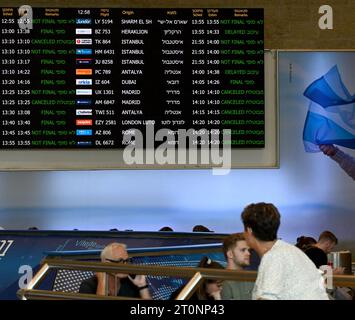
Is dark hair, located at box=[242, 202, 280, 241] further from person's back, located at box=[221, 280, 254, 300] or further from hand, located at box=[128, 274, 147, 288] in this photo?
hand, located at box=[128, 274, 147, 288]

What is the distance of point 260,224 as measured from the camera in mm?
3158

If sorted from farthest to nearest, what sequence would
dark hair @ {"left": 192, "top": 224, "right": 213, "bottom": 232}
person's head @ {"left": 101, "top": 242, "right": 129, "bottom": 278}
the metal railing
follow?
dark hair @ {"left": 192, "top": 224, "right": 213, "bottom": 232}
person's head @ {"left": 101, "top": 242, "right": 129, "bottom": 278}
the metal railing

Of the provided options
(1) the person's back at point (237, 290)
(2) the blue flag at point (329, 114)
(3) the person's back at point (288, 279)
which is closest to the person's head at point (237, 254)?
(1) the person's back at point (237, 290)

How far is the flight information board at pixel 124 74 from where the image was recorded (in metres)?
7.68

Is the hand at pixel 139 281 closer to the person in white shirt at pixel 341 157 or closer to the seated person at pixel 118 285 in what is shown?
the seated person at pixel 118 285

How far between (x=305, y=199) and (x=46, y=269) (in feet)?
16.0

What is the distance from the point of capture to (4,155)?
7.78m

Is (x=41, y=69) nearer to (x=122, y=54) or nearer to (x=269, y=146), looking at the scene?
(x=122, y=54)

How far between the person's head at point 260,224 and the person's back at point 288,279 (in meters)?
0.24

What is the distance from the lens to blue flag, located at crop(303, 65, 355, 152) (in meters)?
7.94

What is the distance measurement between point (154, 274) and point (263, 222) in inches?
22.1

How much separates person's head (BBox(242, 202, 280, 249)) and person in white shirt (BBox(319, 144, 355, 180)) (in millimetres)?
4860

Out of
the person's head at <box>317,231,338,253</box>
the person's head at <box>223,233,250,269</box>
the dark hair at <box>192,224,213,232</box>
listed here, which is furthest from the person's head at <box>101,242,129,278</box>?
the person's head at <box>317,231,338,253</box>

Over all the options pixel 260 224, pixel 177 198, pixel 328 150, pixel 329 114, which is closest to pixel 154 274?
pixel 260 224
